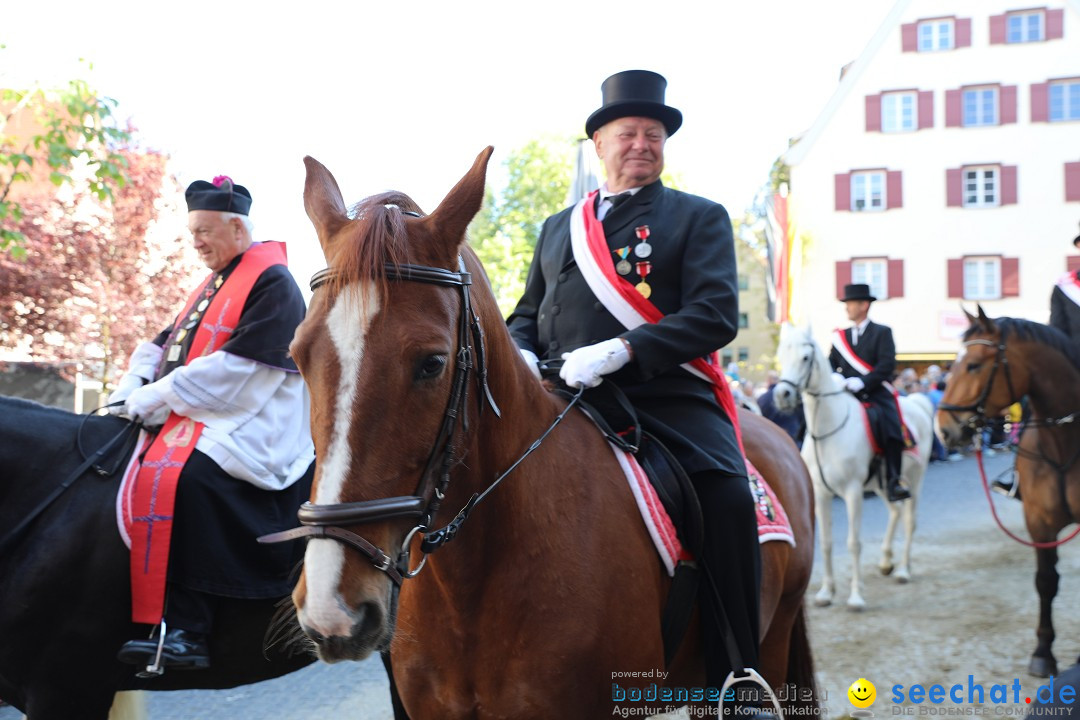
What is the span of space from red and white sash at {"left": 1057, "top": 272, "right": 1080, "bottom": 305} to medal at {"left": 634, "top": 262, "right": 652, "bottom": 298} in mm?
5093

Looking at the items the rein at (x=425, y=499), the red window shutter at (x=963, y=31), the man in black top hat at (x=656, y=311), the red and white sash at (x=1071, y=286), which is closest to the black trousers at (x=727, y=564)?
the man in black top hat at (x=656, y=311)

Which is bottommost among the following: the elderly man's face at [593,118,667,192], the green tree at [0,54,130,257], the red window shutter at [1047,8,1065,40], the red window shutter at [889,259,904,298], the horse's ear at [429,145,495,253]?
the horse's ear at [429,145,495,253]

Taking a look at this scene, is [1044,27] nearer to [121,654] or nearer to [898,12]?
[898,12]

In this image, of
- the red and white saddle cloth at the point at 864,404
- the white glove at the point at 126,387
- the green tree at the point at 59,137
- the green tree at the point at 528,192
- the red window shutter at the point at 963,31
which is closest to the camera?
the white glove at the point at 126,387

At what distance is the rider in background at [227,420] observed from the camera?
3514 millimetres

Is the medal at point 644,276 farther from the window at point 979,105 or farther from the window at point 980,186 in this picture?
the window at point 979,105

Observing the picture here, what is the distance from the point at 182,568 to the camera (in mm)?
3510

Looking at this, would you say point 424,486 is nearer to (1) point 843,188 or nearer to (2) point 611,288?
(2) point 611,288

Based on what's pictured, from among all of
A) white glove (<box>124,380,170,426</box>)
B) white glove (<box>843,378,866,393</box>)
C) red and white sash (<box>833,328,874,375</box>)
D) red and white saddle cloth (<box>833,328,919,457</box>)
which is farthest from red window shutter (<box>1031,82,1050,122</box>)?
white glove (<box>124,380,170,426</box>)

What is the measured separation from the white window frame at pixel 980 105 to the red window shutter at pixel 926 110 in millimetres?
973

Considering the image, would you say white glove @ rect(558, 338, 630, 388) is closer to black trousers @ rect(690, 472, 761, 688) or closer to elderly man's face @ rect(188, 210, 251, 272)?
black trousers @ rect(690, 472, 761, 688)

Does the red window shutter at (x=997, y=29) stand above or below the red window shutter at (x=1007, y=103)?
above

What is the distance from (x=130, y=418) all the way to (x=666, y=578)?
2368 millimetres

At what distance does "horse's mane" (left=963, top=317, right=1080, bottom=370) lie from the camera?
6575 mm
